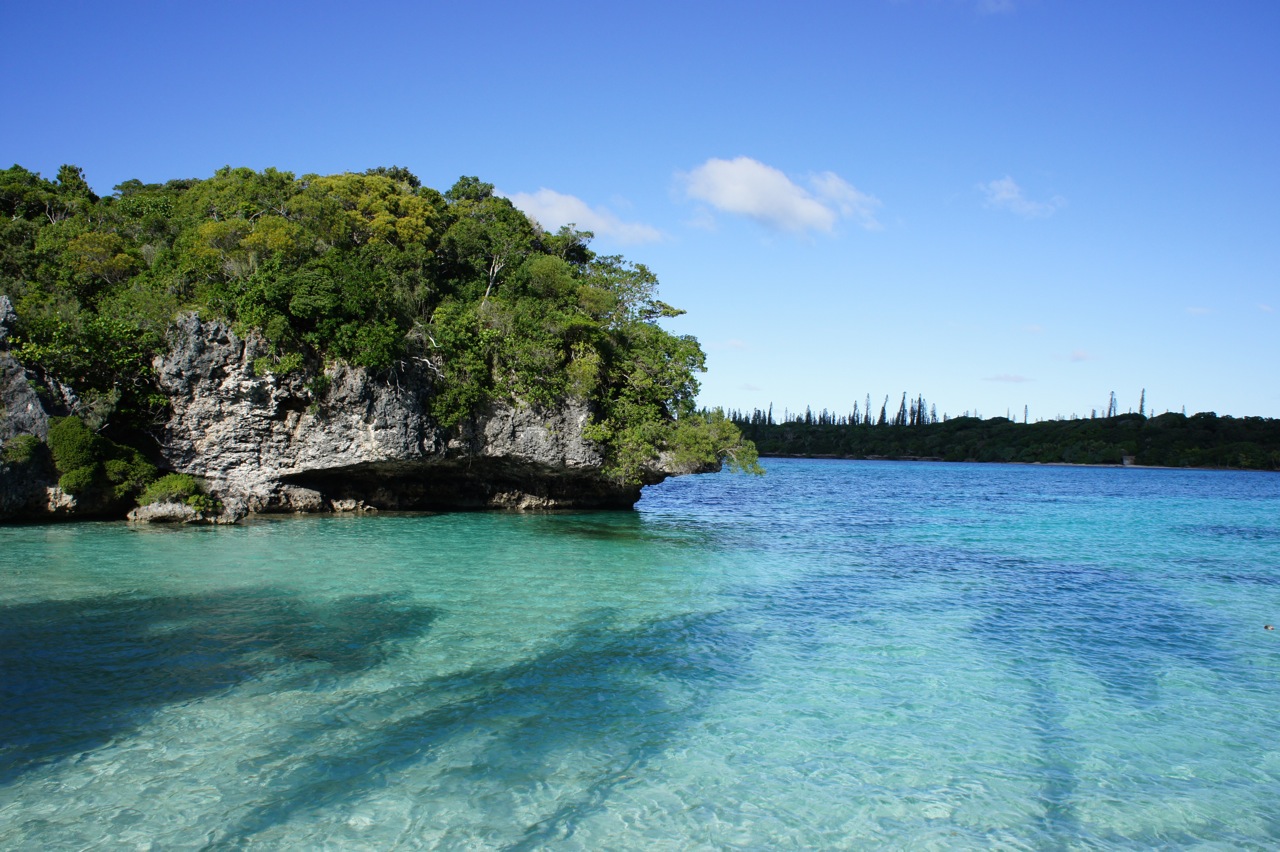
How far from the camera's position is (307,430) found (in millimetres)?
22875

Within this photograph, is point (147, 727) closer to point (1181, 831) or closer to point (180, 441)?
point (1181, 831)

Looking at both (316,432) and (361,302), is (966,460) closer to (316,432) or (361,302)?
(361,302)

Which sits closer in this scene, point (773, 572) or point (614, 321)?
point (773, 572)

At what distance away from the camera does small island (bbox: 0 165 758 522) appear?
69.4 ft

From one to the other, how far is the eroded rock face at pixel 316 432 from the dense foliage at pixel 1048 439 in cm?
Answer: 10528

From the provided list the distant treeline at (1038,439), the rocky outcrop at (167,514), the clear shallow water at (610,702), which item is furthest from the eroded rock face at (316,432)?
the distant treeline at (1038,439)

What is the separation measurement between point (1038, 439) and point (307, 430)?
122440 mm

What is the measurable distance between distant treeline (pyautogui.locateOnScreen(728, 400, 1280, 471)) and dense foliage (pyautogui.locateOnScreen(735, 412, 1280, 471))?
0.43 ft

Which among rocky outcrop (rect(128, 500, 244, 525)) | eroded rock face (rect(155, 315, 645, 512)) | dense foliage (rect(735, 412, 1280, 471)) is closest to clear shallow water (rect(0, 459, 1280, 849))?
rocky outcrop (rect(128, 500, 244, 525))

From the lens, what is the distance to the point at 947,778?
7.04 metres

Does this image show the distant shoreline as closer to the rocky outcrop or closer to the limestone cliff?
the limestone cliff

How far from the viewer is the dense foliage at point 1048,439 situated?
102 metres

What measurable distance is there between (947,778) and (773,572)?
10.2 metres

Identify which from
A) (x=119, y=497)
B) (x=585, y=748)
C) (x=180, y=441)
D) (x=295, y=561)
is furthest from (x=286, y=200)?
(x=585, y=748)
